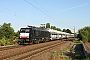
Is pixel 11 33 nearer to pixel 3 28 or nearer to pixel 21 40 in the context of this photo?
pixel 3 28

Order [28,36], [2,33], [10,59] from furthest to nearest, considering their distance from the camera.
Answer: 1. [2,33]
2. [28,36]
3. [10,59]

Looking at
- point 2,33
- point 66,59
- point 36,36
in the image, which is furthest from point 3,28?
point 66,59

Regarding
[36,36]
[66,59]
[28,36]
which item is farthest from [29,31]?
[66,59]

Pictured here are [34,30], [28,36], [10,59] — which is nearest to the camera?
[10,59]

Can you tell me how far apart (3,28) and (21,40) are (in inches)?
1733

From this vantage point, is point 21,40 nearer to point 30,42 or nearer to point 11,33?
point 30,42

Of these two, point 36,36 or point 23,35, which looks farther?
point 36,36

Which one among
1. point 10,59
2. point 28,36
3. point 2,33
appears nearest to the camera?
point 10,59

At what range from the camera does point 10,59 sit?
13.6 metres

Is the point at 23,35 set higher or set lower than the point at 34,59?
higher

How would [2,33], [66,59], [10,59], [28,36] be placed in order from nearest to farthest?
1. [10,59]
2. [66,59]
3. [28,36]
4. [2,33]

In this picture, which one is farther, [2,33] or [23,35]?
[2,33]

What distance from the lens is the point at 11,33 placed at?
7100cm

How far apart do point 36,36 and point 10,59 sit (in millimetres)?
20212
